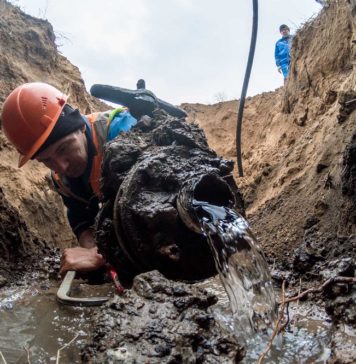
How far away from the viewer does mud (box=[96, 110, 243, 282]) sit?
6.88ft

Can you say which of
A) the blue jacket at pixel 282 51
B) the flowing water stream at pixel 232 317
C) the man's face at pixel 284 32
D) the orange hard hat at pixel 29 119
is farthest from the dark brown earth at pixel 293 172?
the man's face at pixel 284 32

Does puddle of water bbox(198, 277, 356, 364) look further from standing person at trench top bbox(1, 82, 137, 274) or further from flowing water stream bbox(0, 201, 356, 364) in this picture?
standing person at trench top bbox(1, 82, 137, 274)

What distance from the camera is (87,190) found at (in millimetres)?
3125

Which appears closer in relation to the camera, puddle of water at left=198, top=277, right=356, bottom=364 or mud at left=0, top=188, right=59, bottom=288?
puddle of water at left=198, top=277, right=356, bottom=364

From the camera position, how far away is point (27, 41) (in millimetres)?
6730

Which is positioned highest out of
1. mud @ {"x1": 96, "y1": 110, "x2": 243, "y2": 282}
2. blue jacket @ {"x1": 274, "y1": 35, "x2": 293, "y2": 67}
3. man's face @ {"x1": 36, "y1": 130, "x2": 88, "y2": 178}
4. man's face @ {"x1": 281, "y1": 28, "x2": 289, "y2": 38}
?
man's face @ {"x1": 281, "y1": 28, "x2": 289, "y2": 38}

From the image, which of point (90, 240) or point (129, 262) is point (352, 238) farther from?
point (90, 240)

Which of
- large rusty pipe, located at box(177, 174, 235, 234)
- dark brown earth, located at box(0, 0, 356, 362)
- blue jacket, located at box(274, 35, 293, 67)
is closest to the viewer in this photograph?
large rusty pipe, located at box(177, 174, 235, 234)

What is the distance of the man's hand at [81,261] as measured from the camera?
2570 mm

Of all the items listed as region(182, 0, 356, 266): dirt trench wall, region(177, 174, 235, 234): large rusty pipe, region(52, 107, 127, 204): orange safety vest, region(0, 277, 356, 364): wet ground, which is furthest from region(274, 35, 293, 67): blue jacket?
region(0, 277, 356, 364): wet ground

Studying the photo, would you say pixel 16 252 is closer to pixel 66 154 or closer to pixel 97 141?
pixel 66 154

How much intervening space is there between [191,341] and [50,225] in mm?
3308

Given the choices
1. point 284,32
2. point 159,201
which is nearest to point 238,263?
point 159,201

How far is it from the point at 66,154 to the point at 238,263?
153cm
